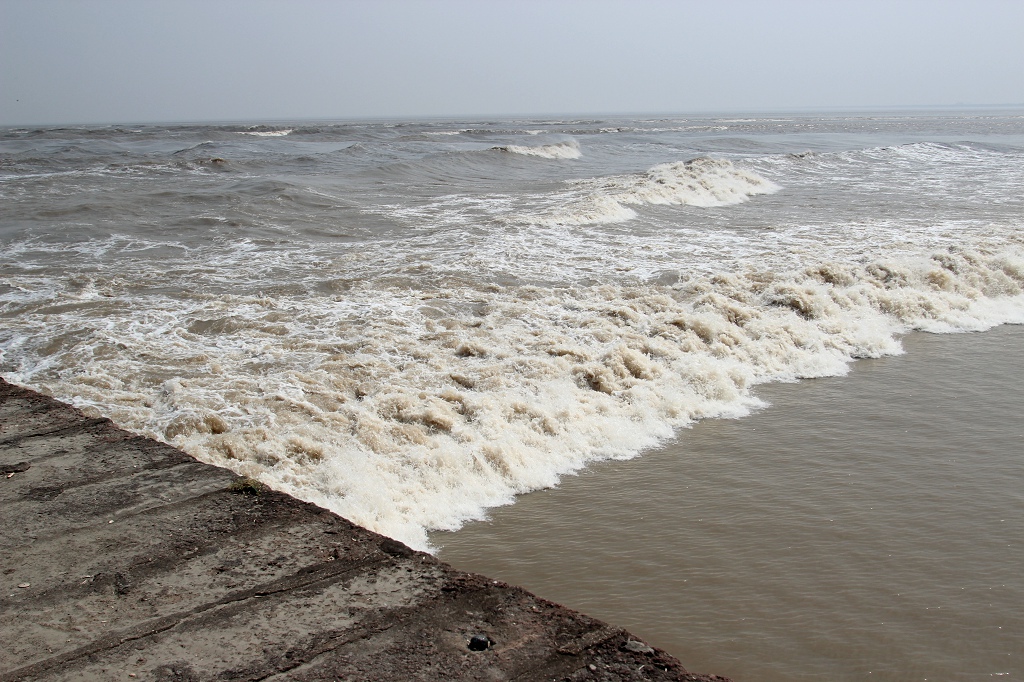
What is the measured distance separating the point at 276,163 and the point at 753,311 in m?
23.7

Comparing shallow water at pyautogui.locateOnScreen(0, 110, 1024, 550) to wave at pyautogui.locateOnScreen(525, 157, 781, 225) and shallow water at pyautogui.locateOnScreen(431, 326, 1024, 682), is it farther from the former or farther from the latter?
shallow water at pyautogui.locateOnScreen(431, 326, 1024, 682)

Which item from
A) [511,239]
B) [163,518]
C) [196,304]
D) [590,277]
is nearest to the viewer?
[163,518]

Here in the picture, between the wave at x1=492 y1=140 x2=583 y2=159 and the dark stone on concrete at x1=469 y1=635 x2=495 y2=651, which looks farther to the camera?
the wave at x1=492 y1=140 x2=583 y2=159

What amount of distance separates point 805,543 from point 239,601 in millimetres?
3631

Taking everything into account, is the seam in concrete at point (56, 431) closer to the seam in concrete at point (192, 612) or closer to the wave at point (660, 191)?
the seam in concrete at point (192, 612)

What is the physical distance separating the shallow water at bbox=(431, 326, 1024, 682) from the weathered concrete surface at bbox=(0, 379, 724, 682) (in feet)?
3.71

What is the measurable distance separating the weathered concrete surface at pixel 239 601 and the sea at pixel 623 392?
1095mm

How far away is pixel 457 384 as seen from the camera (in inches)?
304

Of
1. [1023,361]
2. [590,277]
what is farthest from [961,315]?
[590,277]

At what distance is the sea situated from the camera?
4.74 m

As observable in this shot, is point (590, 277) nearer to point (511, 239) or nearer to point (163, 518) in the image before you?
point (511, 239)

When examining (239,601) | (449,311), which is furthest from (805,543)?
(449,311)

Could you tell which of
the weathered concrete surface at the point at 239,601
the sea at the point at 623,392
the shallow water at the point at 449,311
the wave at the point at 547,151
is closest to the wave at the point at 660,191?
the shallow water at the point at 449,311

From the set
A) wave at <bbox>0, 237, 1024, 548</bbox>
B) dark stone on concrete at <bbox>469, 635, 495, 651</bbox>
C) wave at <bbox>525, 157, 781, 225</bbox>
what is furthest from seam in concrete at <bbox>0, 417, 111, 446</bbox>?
wave at <bbox>525, 157, 781, 225</bbox>
